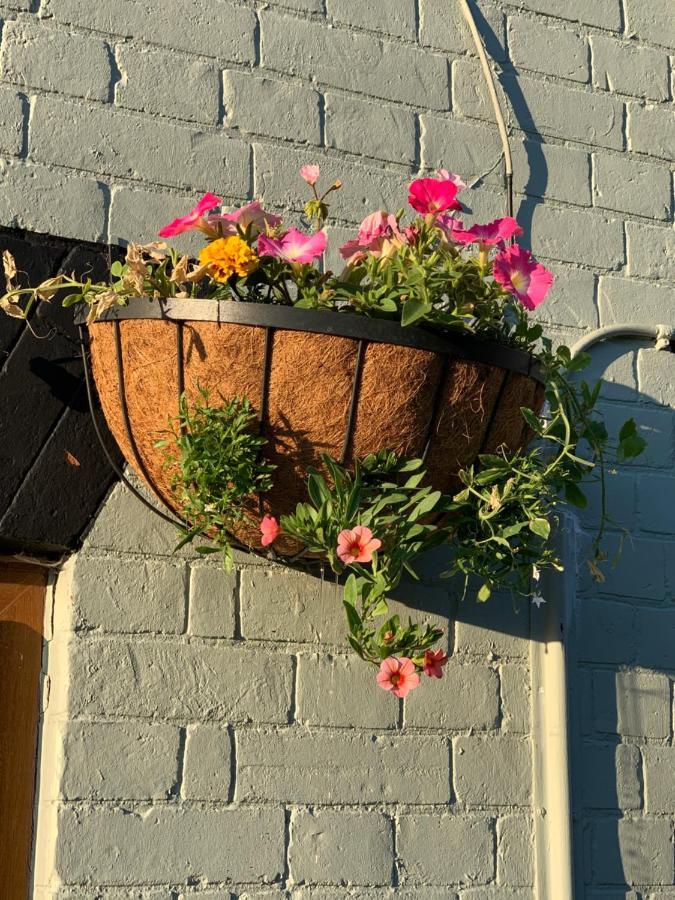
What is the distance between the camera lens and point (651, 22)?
260 centimetres

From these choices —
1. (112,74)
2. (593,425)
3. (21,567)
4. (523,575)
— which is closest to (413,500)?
(523,575)

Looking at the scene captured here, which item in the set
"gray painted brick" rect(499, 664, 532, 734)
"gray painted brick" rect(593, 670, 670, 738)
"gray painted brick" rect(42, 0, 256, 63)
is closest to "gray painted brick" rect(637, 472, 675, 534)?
"gray painted brick" rect(593, 670, 670, 738)

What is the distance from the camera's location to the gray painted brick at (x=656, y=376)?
2396 mm

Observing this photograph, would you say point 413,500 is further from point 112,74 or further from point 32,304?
point 112,74

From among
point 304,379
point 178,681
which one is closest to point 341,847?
point 178,681

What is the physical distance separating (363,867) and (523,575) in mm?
516

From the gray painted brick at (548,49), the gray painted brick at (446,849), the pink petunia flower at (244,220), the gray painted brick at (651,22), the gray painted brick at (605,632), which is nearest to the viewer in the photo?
the pink petunia flower at (244,220)

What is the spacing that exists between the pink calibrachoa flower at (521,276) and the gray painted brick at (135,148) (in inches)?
23.2

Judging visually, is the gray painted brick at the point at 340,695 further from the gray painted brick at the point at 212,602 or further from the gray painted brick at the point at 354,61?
the gray painted brick at the point at 354,61

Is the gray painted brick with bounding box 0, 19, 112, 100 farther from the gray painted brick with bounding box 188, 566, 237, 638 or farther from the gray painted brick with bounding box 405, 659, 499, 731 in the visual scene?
the gray painted brick with bounding box 405, 659, 499, 731

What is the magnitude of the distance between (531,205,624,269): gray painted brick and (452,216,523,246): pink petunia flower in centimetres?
58

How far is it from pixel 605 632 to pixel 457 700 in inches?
13.0

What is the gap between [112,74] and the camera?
212 cm

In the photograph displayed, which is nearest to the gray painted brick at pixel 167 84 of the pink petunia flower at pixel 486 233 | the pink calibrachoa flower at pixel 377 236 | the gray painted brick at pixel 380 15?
the gray painted brick at pixel 380 15
